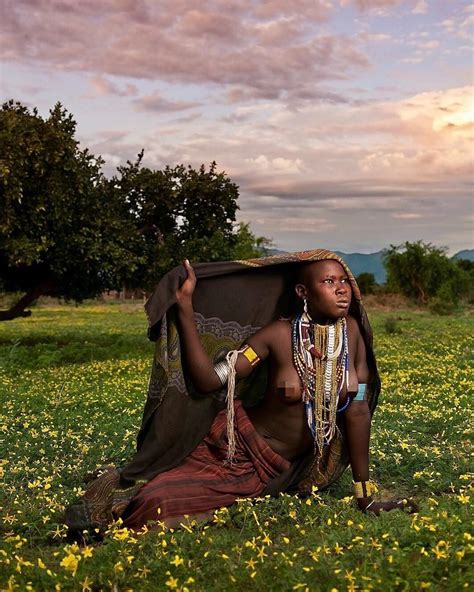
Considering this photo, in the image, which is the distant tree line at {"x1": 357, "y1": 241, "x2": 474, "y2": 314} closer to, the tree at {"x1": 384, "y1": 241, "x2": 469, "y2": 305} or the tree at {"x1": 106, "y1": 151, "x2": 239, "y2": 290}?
the tree at {"x1": 384, "y1": 241, "x2": 469, "y2": 305}

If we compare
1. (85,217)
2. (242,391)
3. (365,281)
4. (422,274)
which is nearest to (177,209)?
(85,217)

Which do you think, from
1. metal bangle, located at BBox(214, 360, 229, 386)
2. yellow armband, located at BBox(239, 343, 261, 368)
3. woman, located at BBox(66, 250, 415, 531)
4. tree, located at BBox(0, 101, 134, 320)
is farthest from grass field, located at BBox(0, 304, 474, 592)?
tree, located at BBox(0, 101, 134, 320)

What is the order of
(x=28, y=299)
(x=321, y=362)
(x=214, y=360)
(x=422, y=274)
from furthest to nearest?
1. (x=422, y=274)
2. (x=28, y=299)
3. (x=214, y=360)
4. (x=321, y=362)

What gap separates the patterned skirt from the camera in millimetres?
5812

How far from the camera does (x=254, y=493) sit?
20.5ft

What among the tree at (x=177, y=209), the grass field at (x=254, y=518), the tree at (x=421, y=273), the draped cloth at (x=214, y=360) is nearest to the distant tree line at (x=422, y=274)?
the tree at (x=421, y=273)

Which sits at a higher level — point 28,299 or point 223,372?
point 28,299

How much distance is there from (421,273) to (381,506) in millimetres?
56661

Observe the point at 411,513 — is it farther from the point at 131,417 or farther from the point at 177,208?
the point at 177,208

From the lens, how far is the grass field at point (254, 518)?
4469mm

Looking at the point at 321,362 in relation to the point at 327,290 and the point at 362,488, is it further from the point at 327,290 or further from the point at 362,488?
the point at 362,488

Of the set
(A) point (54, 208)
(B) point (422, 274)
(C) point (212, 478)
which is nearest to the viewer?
(C) point (212, 478)

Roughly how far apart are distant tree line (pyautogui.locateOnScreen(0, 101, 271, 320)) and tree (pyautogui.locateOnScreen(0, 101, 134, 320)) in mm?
27

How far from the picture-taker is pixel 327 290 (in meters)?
5.86
